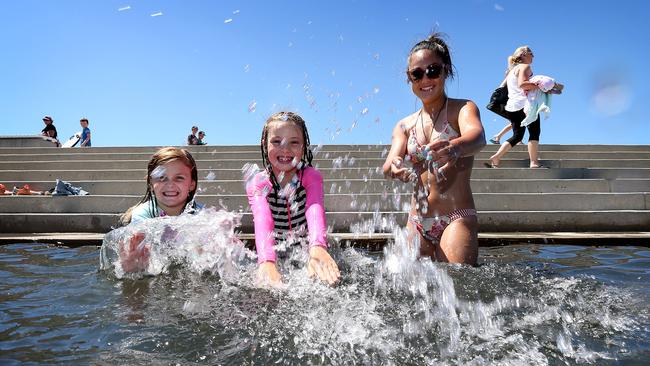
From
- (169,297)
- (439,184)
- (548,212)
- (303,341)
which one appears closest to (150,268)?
(169,297)

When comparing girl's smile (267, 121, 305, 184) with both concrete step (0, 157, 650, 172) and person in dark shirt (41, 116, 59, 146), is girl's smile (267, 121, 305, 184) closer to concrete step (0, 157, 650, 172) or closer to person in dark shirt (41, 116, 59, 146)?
concrete step (0, 157, 650, 172)

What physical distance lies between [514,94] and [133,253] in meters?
6.99

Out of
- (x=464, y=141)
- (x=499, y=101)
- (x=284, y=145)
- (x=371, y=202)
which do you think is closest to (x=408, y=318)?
(x=464, y=141)

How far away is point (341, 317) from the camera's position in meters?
2.21

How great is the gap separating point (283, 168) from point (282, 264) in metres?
0.76

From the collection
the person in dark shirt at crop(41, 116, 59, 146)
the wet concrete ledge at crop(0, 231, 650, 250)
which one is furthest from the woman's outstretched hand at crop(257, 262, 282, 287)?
the person in dark shirt at crop(41, 116, 59, 146)

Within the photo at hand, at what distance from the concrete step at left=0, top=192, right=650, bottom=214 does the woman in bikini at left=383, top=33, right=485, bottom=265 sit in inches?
96.9

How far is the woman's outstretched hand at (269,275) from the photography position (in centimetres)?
287

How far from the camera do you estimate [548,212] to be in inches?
231

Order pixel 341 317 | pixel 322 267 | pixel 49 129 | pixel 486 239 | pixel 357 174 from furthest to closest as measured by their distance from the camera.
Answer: pixel 49 129 → pixel 357 174 → pixel 486 239 → pixel 322 267 → pixel 341 317

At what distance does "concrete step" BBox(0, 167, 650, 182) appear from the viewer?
26.1ft

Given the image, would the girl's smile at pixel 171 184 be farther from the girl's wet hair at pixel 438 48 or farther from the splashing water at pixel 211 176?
the splashing water at pixel 211 176

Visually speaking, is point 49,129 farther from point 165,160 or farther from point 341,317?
point 341,317

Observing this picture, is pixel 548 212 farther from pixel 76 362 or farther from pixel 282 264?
pixel 76 362
